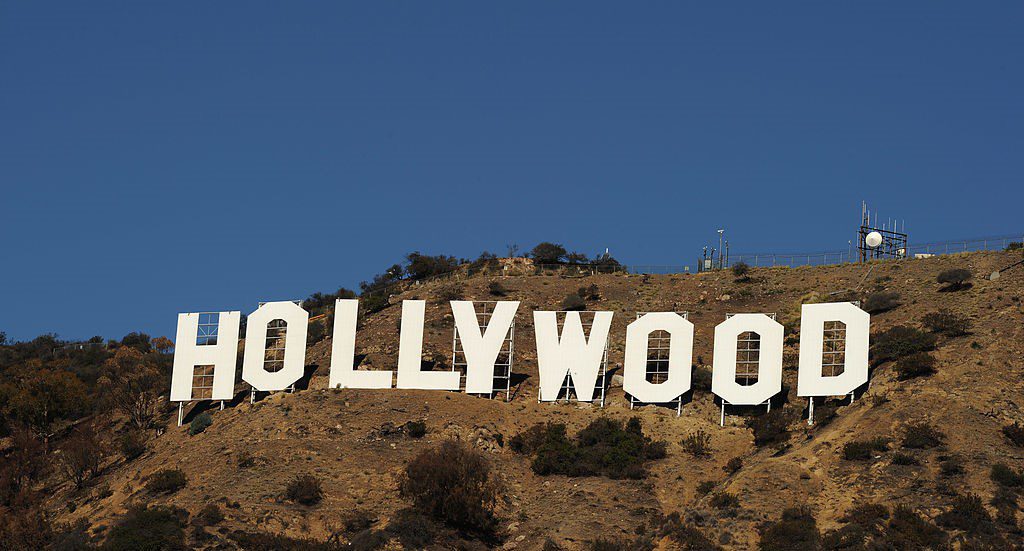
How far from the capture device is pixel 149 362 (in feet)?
260

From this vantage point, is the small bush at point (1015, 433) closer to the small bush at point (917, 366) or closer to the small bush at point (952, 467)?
the small bush at point (952, 467)

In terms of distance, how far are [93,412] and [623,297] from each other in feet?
109

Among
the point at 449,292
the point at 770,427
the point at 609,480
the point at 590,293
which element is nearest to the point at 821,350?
the point at 770,427

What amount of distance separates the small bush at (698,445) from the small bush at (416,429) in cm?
1264

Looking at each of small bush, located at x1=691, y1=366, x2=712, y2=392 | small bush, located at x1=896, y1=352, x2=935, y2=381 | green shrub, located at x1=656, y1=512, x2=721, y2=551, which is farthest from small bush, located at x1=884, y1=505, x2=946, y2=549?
small bush, located at x1=691, y1=366, x2=712, y2=392

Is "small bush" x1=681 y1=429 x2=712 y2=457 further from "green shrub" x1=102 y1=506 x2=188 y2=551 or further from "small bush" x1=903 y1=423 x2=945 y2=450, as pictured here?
"green shrub" x1=102 y1=506 x2=188 y2=551

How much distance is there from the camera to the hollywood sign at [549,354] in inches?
2562

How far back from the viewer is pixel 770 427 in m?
63.7

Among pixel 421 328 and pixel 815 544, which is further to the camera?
pixel 421 328

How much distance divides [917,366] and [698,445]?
10864 millimetres

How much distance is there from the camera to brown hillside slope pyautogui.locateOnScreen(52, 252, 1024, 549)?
55.9 m

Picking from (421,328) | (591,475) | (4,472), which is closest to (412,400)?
(421,328)

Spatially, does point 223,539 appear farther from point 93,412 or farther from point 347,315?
point 93,412

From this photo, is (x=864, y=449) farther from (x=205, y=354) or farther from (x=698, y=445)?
(x=205, y=354)
